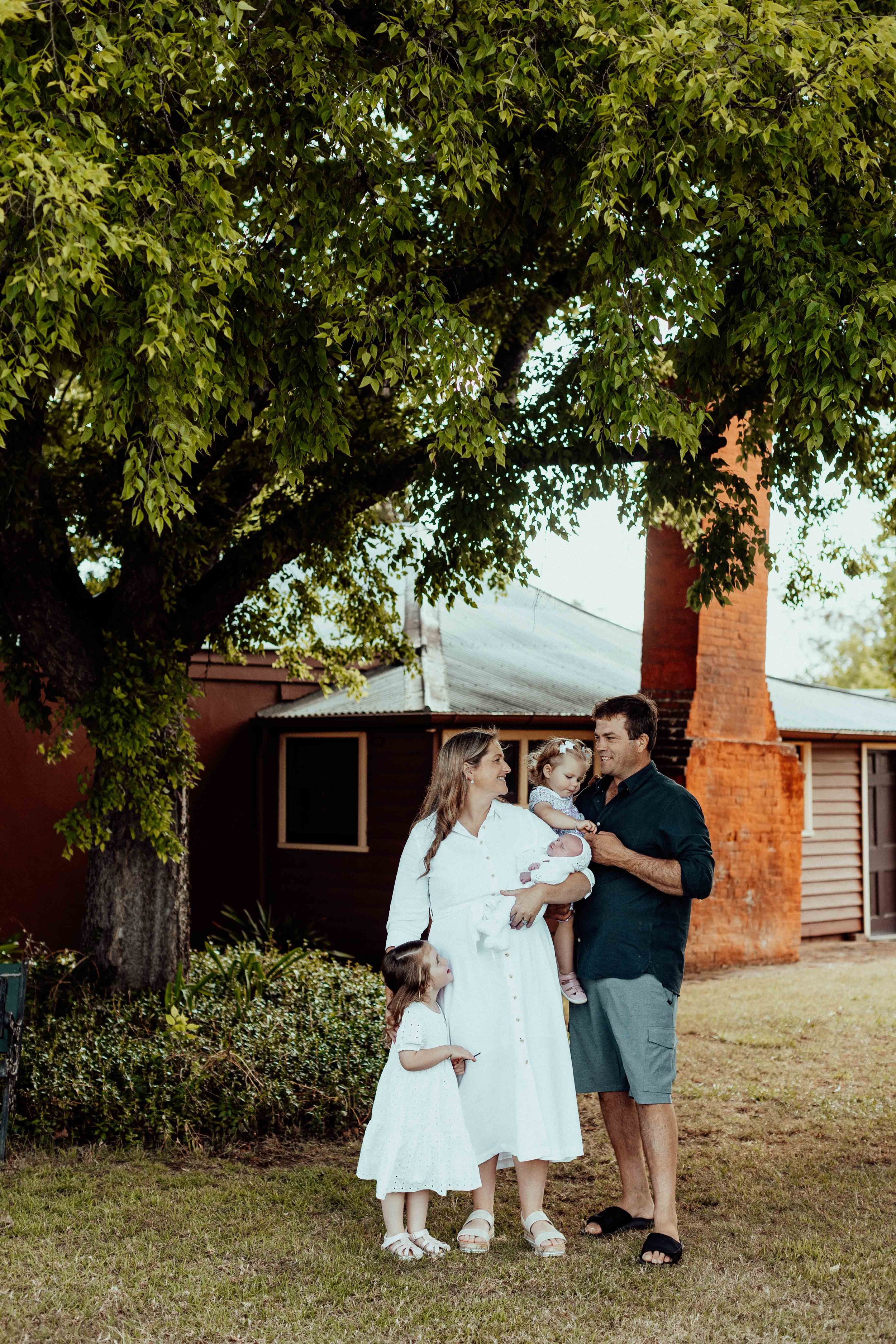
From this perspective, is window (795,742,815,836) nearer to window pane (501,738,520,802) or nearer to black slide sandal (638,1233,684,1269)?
window pane (501,738,520,802)

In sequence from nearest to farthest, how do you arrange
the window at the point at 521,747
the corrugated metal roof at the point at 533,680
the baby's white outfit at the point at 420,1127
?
the baby's white outfit at the point at 420,1127, the corrugated metal roof at the point at 533,680, the window at the point at 521,747

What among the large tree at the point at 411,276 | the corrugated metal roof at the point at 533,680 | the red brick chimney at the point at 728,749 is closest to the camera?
the large tree at the point at 411,276

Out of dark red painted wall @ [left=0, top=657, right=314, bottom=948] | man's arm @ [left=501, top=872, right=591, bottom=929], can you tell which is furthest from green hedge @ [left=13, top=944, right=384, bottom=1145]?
dark red painted wall @ [left=0, top=657, right=314, bottom=948]

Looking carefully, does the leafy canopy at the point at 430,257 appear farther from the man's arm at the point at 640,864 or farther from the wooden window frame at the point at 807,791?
the wooden window frame at the point at 807,791

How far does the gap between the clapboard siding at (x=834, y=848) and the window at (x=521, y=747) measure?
3826 millimetres

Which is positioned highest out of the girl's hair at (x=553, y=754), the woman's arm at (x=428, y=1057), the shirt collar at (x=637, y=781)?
the girl's hair at (x=553, y=754)

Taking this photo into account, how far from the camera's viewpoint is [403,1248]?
4.41 m

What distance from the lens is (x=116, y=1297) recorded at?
Result: 4.15 meters

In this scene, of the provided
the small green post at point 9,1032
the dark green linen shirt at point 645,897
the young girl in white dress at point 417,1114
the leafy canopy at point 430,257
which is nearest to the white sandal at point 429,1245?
the young girl in white dress at point 417,1114

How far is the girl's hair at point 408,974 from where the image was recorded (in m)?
4.41

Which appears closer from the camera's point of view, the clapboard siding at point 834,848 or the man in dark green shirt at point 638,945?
the man in dark green shirt at point 638,945

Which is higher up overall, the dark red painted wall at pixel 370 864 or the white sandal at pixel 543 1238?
the dark red painted wall at pixel 370 864

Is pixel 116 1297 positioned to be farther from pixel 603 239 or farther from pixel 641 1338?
pixel 603 239

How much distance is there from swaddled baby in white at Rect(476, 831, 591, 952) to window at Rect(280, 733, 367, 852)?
8.19 meters
